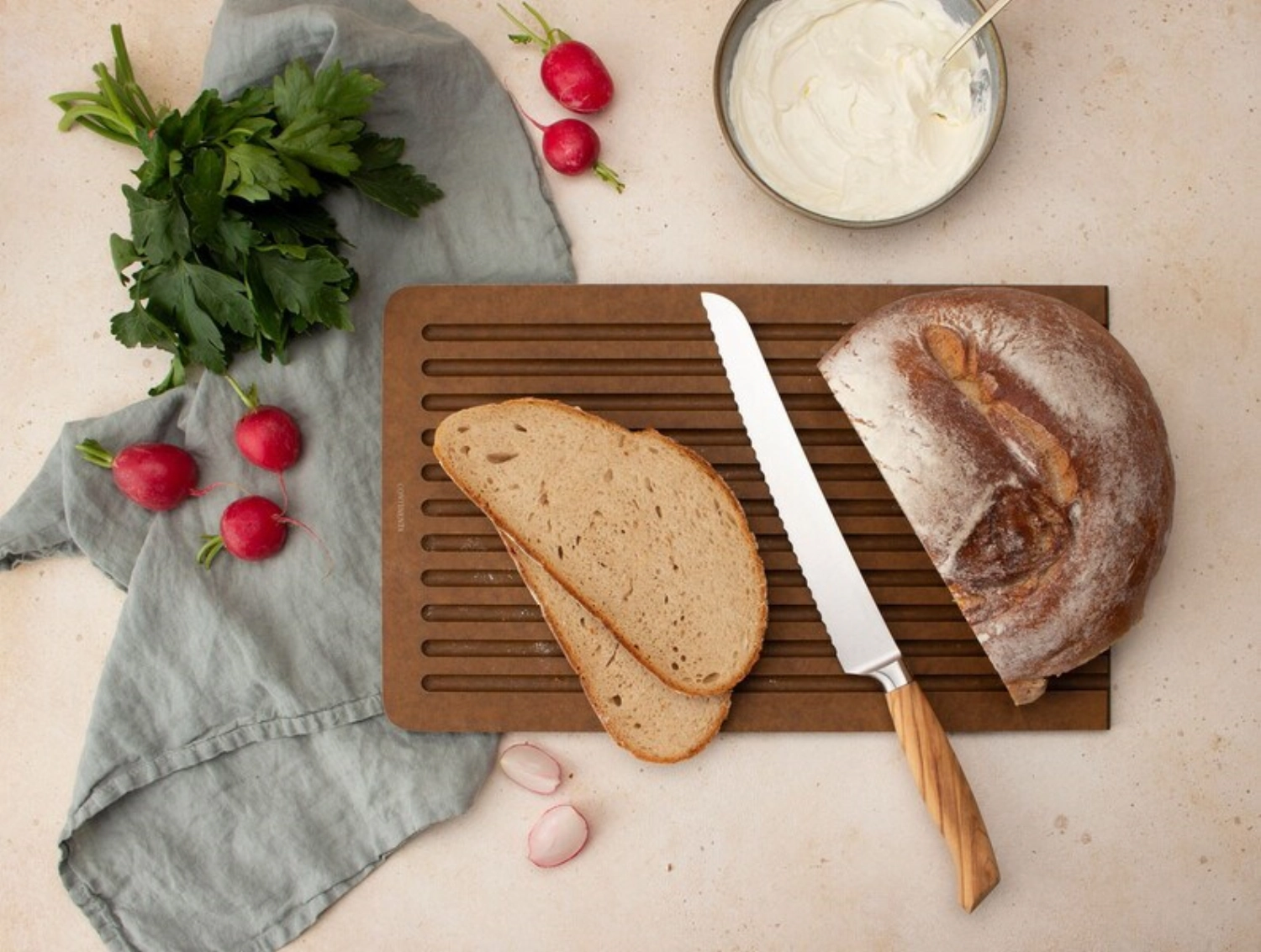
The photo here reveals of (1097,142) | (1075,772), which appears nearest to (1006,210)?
(1097,142)

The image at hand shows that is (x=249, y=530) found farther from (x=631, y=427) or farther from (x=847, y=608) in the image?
(x=847, y=608)

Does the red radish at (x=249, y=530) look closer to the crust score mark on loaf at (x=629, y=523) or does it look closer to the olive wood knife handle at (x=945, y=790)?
the crust score mark on loaf at (x=629, y=523)

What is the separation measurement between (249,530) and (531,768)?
62cm

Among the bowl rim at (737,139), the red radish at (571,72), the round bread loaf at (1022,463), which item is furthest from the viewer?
the red radish at (571,72)

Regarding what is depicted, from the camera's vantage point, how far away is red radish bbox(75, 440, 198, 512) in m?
1.80

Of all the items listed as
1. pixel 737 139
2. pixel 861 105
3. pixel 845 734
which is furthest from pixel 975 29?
pixel 845 734

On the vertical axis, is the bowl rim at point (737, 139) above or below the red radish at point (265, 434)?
above

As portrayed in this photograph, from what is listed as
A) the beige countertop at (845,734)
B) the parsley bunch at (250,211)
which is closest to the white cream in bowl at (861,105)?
the beige countertop at (845,734)

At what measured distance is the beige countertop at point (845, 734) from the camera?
74.1 inches

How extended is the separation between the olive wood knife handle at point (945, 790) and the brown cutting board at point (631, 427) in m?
0.07

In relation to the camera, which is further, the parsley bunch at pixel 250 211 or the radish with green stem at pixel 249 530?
the radish with green stem at pixel 249 530

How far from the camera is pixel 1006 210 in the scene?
6.27ft

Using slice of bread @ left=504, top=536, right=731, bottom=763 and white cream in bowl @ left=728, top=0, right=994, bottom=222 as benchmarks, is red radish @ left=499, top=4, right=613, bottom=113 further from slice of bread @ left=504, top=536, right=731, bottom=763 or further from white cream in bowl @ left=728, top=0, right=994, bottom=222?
slice of bread @ left=504, top=536, right=731, bottom=763

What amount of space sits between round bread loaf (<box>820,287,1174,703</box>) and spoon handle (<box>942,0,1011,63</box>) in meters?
0.40
